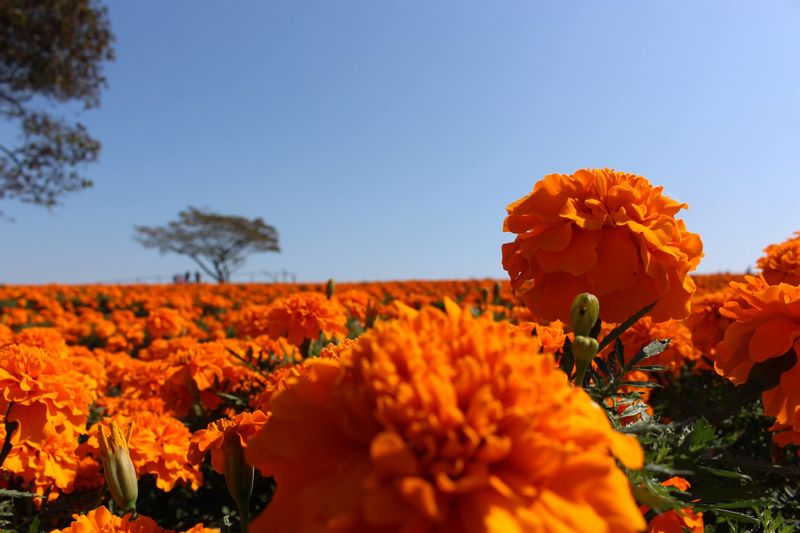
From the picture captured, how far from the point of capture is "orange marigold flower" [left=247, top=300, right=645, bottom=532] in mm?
496

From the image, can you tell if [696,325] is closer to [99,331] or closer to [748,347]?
[748,347]

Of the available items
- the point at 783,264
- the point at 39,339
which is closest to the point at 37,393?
the point at 39,339

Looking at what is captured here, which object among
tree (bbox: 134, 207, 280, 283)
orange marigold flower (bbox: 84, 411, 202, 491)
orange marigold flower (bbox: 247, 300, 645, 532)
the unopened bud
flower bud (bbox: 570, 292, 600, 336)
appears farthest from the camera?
tree (bbox: 134, 207, 280, 283)

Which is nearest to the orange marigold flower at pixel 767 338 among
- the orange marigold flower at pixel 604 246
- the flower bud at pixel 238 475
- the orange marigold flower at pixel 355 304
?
the orange marigold flower at pixel 604 246

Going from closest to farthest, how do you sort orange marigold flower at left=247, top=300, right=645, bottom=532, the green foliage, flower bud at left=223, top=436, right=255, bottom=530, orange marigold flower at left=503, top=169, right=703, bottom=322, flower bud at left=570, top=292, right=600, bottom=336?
1. orange marigold flower at left=247, top=300, right=645, bottom=532
2. the green foliage
3. flower bud at left=570, top=292, right=600, bottom=336
4. flower bud at left=223, top=436, right=255, bottom=530
5. orange marigold flower at left=503, top=169, right=703, bottom=322

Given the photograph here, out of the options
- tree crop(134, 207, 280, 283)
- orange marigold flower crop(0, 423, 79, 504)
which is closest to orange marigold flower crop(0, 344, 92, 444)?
orange marigold flower crop(0, 423, 79, 504)

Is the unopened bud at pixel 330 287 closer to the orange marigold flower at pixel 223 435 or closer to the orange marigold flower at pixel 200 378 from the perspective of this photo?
the orange marigold flower at pixel 200 378

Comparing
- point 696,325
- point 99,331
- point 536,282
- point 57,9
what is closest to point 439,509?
point 536,282

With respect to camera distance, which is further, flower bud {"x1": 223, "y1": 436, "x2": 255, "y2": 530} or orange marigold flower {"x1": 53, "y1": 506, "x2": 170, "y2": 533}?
orange marigold flower {"x1": 53, "y1": 506, "x2": 170, "y2": 533}

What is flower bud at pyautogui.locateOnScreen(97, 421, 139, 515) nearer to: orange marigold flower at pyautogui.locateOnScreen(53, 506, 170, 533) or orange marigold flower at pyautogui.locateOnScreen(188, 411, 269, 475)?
orange marigold flower at pyautogui.locateOnScreen(53, 506, 170, 533)

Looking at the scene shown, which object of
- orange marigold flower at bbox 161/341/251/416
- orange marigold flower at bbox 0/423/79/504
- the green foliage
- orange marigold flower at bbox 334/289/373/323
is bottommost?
orange marigold flower at bbox 0/423/79/504

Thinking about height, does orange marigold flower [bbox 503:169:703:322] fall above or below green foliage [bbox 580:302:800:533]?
above

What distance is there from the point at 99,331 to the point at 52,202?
14403mm

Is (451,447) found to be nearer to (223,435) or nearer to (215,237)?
(223,435)
